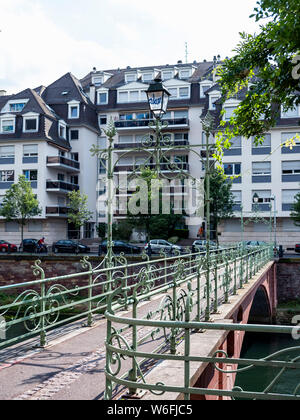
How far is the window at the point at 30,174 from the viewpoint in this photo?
45.1 metres

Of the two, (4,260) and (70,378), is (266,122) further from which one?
(4,260)

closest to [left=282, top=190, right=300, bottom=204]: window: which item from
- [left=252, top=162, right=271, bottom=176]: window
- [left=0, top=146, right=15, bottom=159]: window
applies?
[left=252, top=162, right=271, bottom=176]: window

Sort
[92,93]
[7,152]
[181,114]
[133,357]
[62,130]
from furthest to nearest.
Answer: [92,93] → [181,114] → [62,130] → [7,152] → [133,357]

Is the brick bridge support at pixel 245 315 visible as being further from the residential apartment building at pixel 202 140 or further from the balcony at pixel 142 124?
the balcony at pixel 142 124

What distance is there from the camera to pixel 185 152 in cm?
4828

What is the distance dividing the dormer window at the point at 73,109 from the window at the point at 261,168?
1861 centimetres

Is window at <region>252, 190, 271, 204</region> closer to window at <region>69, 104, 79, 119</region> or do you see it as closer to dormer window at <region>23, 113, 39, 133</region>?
window at <region>69, 104, 79, 119</region>

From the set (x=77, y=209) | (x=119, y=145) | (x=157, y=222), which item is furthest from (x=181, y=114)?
(x=77, y=209)

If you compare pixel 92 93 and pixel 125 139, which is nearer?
pixel 125 139

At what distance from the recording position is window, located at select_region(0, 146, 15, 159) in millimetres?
45719

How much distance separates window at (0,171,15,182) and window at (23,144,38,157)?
2274mm

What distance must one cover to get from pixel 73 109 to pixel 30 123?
Result: 5516mm

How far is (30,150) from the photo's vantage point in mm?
45062

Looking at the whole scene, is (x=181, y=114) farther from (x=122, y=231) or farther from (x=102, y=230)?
(x=102, y=230)
